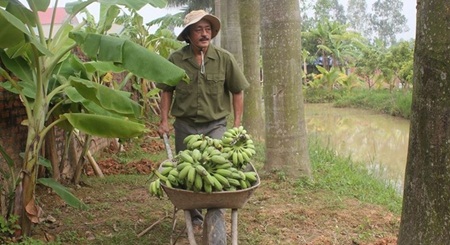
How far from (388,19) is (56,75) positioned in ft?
218

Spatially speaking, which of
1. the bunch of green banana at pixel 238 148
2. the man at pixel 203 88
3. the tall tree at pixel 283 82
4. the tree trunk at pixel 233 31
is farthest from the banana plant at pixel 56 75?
the tree trunk at pixel 233 31

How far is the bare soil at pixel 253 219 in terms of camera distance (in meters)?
4.87

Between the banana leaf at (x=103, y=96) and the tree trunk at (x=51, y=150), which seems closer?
the banana leaf at (x=103, y=96)

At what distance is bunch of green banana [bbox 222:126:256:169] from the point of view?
3738mm

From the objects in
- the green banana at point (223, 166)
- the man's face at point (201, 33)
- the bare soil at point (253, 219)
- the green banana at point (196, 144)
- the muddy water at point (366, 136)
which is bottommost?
the muddy water at point (366, 136)

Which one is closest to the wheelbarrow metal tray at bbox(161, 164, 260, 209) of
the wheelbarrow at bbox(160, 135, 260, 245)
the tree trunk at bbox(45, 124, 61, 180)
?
the wheelbarrow at bbox(160, 135, 260, 245)

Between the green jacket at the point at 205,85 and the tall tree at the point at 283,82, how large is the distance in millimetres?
1745

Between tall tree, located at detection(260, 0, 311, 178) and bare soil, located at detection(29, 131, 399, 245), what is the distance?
395 millimetres

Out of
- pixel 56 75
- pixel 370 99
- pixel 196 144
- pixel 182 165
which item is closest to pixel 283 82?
pixel 56 75

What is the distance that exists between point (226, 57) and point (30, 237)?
7.33 ft

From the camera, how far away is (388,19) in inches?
2628

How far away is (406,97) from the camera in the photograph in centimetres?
2178

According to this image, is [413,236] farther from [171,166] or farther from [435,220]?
[171,166]

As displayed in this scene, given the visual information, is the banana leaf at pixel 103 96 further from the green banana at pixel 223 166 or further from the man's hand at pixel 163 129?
the green banana at pixel 223 166
